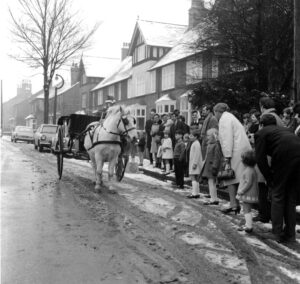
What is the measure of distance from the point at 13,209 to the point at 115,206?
196 centimetres

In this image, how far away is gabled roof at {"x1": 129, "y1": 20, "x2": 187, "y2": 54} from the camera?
1486 inches

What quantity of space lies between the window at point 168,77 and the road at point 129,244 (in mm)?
24070

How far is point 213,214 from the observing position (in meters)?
8.10

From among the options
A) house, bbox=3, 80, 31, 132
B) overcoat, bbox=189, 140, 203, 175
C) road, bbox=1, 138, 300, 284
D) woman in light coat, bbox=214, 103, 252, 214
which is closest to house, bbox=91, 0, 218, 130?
overcoat, bbox=189, 140, 203, 175

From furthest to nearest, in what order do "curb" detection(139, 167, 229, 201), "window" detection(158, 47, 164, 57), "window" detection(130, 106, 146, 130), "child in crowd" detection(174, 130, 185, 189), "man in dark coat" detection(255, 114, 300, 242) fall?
"window" detection(130, 106, 146, 130), "window" detection(158, 47, 164, 57), "child in crowd" detection(174, 130, 185, 189), "curb" detection(139, 167, 229, 201), "man in dark coat" detection(255, 114, 300, 242)

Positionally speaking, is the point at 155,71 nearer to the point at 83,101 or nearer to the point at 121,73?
the point at 121,73

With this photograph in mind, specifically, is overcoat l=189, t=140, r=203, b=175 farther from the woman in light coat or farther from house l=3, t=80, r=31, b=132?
house l=3, t=80, r=31, b=132

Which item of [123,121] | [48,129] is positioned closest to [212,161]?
[123,121]

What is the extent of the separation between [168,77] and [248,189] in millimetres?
27520

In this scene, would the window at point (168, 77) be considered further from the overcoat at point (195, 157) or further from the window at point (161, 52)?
the overcoat at point (195, 157)

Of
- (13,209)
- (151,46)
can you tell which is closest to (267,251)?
(13,209)

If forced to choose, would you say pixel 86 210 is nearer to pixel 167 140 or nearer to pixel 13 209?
pixel 13 209

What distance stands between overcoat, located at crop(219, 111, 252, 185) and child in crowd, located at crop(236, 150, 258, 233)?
1.80ft

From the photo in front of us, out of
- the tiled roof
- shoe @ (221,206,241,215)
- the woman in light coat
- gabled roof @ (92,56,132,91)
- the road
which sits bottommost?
the road
